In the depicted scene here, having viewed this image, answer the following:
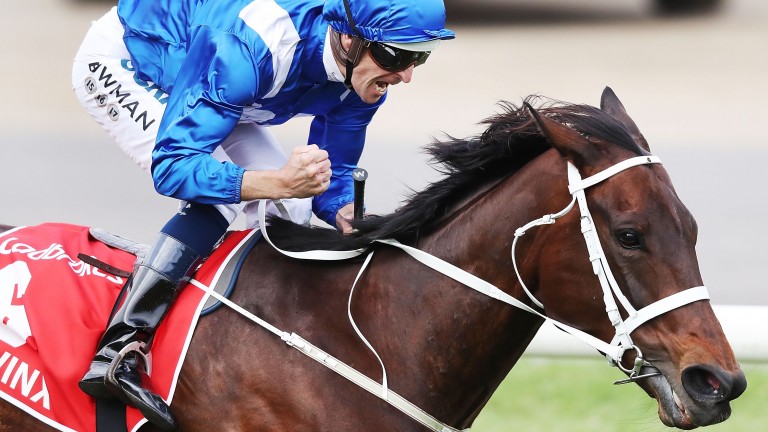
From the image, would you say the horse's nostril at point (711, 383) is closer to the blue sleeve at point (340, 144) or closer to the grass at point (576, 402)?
the blue sleeve at point (340, 144)

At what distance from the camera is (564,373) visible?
559 cm

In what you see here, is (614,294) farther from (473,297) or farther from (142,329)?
(142,329)

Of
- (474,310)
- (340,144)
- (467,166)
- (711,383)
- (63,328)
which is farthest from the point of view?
(340,144)

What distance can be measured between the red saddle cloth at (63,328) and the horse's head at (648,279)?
3.35ft

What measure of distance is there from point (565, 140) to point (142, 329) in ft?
4.11

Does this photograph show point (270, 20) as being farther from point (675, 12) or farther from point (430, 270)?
point (675, 12)

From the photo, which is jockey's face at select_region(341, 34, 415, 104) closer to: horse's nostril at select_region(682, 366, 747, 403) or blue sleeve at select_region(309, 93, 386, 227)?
blue sleeve at select_region(309, 93, 386, 227)

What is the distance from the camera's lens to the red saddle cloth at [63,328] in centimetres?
324

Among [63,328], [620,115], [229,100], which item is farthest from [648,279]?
[63,328]

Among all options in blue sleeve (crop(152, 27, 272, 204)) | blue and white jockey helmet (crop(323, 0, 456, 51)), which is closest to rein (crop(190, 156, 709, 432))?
blue sleeve (crop(152, 27, 272, 204))

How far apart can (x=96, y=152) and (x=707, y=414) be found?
27.0ft

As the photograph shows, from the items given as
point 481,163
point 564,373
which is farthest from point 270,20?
A: point 564,373

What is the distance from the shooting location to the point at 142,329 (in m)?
3.24

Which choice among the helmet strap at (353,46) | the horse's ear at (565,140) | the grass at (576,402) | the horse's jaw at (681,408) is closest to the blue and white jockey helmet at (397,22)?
the helmet strap at (353,46)
